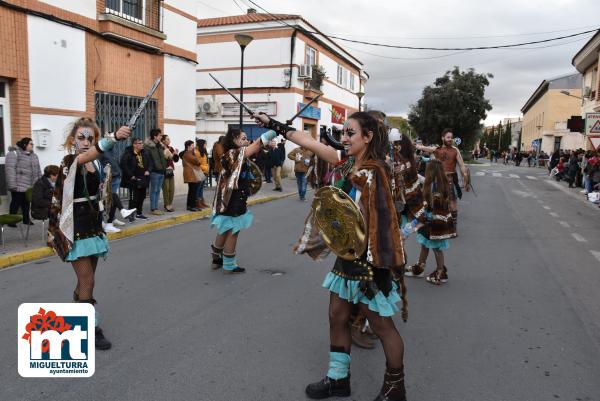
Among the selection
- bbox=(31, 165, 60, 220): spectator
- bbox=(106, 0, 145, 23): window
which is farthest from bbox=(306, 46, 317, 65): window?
bbox=(31, 165, 60, 220): spectator

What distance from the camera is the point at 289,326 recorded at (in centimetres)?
441

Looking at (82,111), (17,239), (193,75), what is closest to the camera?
(17,239)

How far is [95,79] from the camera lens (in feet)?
37.5

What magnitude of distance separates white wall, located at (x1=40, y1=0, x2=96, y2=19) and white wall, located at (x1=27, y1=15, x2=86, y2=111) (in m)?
0.41

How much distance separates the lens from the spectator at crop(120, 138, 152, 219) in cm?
989

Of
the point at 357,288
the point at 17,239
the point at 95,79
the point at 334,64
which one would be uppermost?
the point at 334,64

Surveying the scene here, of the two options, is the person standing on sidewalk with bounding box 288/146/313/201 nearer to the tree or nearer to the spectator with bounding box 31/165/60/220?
the spectator with bounding box 31/165/60/220

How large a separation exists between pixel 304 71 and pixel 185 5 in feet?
29.8

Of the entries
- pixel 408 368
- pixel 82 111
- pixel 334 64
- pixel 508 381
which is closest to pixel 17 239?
pixel 82 111

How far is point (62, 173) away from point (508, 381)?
3.59m

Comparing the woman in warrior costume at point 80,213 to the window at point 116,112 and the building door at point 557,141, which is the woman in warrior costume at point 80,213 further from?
the building door at point 557,141

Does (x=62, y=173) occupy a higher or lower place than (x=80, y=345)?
higher

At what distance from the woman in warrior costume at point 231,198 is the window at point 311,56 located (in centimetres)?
1923

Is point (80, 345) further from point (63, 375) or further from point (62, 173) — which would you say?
point (62, 173)
